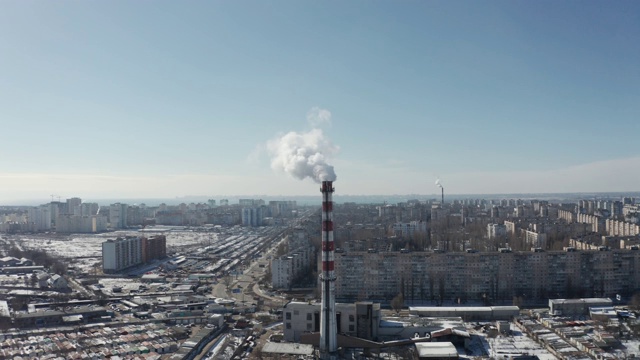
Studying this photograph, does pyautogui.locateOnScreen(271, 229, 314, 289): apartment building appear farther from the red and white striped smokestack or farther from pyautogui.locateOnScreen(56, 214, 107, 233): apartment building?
pyautogui.locateOnScreen(56, 214, 107, 233): apartment building

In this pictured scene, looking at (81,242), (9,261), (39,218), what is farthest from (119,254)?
(39,218)

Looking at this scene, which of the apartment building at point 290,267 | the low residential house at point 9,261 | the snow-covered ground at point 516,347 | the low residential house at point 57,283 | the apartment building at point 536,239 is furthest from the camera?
the apartment building at point 536,239

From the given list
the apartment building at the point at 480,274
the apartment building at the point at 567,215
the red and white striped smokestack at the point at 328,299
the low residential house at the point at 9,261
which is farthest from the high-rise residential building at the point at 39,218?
the apartment building at the point at 567,215

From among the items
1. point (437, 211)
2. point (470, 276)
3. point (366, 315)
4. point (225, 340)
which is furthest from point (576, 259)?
point (437, 211)

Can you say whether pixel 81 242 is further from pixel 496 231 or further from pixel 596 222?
pixel 596 222

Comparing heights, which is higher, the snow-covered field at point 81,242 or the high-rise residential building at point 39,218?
the high-rise residential building at point 39,218

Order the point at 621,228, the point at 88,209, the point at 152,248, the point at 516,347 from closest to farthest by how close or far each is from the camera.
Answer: the point at 516,347 → the point at 152,248 → the point at 621,228 → the point at 88,209

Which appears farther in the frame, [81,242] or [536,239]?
[81,242]

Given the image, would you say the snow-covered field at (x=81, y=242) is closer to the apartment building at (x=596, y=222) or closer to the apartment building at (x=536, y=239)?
the apartment building at (x=536, y=239)
